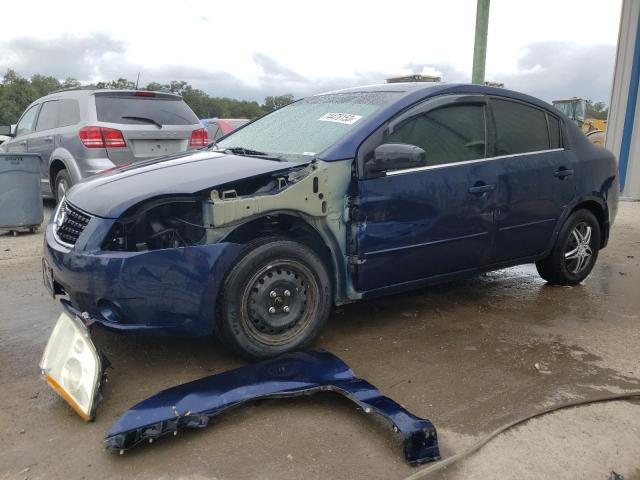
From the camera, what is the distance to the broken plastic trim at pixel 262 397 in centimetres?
248

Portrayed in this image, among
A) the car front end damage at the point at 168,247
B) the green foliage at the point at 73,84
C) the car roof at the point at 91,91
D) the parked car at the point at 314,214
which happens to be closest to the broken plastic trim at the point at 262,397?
the parked car at the point at 314,214

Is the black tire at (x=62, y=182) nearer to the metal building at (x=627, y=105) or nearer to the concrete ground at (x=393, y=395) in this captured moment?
the concrete ground at (x=393, y=395)

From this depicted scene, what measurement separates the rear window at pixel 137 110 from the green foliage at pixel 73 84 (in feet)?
95.5

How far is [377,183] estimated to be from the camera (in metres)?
3.59

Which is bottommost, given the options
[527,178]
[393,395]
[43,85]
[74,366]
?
[393,395]

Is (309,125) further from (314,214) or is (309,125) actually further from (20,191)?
(20,191)

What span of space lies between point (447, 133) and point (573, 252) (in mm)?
1868

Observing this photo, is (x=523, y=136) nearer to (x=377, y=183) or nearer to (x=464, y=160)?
(x=464, y=160)

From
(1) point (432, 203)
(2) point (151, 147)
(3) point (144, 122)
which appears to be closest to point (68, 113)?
(3) point (144, 122)

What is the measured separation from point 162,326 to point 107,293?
1.11ft

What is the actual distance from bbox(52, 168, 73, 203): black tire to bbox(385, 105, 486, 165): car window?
17.2 ft

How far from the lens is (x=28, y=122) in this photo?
8.97m

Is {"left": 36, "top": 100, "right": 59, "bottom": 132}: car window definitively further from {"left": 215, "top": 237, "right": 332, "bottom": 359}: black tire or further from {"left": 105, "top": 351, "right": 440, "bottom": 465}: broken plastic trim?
{"left": 105, "top": 351, "right": 440, "bottom": 465}: broken plastic trim

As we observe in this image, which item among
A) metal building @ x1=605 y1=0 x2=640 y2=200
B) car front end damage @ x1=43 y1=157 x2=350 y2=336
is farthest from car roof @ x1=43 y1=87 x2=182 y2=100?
metal building @ x1=605 y1=0 x2=640 y2=200
